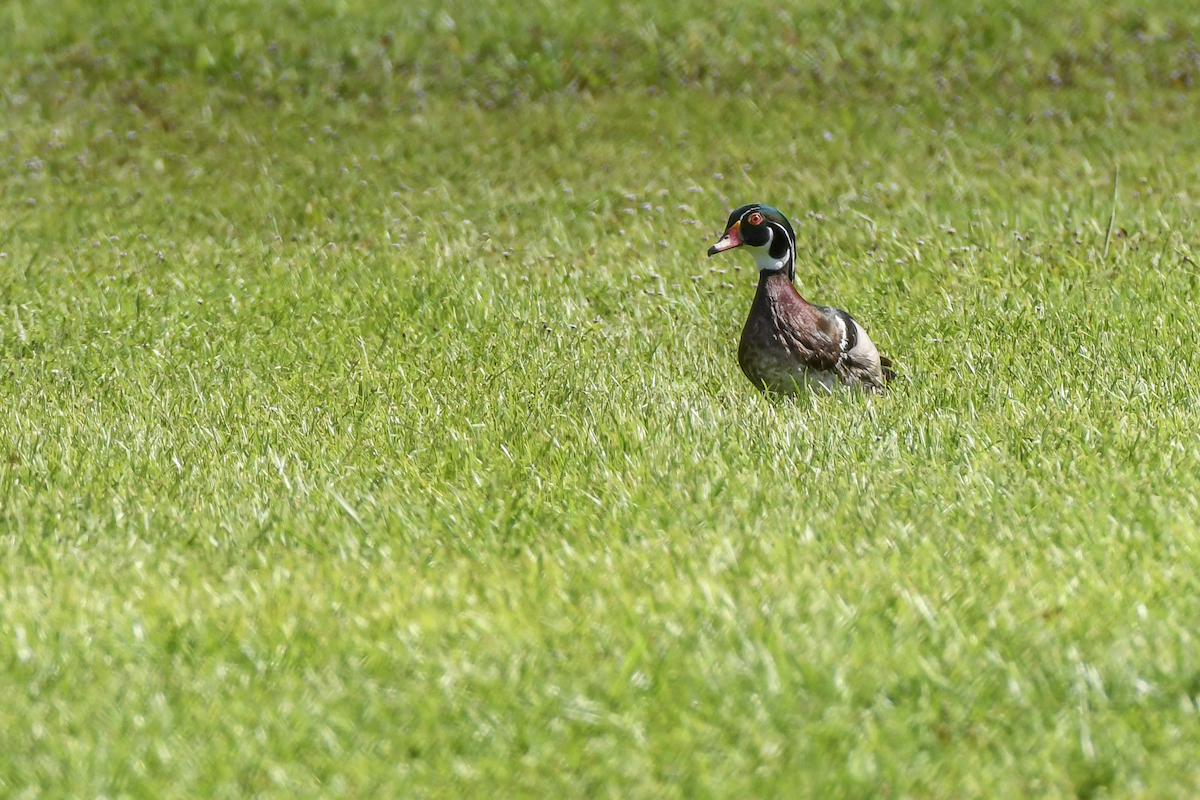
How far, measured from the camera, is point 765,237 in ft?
22.6

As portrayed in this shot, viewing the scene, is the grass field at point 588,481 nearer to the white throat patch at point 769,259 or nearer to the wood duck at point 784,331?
the wood duck at point 784,331

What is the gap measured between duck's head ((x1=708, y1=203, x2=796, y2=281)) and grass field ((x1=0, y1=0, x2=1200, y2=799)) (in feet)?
2.54

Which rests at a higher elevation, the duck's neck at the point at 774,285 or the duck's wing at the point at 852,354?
the duck's neck at the point at 774,285

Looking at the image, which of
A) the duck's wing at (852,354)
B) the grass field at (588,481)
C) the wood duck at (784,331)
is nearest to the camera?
the grass field at (588,481)

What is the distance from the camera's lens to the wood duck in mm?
6738

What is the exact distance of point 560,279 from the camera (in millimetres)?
9992

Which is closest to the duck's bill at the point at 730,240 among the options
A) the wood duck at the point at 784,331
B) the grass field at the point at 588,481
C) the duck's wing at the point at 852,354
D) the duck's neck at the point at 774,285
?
the wood duck at the point at 784,331

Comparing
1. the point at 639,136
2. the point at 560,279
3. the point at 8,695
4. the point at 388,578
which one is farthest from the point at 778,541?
the point at 639,136

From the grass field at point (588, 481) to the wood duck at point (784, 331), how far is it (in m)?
0.22

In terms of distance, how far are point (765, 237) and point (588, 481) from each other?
6.72 ft

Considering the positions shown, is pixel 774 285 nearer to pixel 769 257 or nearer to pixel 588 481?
pixel 769 257

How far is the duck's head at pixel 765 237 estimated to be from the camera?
688 cm

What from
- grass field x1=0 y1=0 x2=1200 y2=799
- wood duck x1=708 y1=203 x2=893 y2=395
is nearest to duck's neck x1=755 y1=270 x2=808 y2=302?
wood duck x1=708 y1=203 x2=893 y2=395

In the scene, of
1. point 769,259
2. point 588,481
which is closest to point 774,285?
point 769,259
